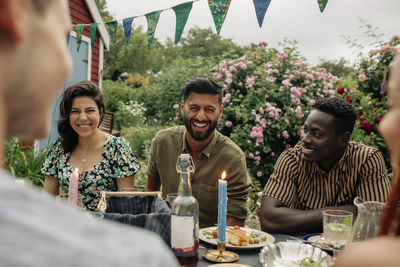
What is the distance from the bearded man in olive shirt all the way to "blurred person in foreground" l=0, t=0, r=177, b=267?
2398mm

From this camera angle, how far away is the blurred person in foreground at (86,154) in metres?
3.07

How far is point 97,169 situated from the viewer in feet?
10.2

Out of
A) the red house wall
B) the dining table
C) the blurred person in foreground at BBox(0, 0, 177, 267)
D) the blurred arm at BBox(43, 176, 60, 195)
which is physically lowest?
the blurred arm at BBox(43, 176, 60, 195)

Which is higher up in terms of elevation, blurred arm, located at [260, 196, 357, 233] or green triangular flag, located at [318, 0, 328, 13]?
green triangular flag, located at [318, 0, 328, 13]

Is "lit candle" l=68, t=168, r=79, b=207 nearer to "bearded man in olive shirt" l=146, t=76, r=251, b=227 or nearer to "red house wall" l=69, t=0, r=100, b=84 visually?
"bearded man in olive shirt" l=146, t=76, r=251, b=227

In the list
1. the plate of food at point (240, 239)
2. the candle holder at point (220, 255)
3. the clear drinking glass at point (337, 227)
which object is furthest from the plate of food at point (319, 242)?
the candle holder at point (220, 255)

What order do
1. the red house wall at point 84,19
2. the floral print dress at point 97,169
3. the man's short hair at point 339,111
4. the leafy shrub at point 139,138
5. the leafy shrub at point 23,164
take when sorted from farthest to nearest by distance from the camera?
the leafy shrub at point 139,138 → the red house wall at point 84,19 → the leafy shrub at point 23,164 → the floral print dress at point 97,169 → the man's short hair at point 339,111

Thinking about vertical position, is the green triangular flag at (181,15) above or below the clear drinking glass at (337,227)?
above

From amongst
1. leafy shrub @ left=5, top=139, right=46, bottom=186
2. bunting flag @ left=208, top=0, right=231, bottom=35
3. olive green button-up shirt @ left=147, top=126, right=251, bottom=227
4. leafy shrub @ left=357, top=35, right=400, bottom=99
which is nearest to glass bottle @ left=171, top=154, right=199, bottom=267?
olive green button-up shirt @ left=147, top=126, right=251, bottom=227

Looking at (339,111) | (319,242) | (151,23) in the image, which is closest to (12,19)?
(319,242)

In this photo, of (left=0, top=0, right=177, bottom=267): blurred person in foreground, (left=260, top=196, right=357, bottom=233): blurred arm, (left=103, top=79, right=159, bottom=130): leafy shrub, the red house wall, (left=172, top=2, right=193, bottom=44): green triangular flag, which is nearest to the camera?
(left=0, top=0, right=177, bottom=267): blurred person in foreground

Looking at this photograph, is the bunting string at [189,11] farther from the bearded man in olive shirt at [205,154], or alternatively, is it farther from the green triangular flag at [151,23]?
the bearded man in olive shirt at [205,154]

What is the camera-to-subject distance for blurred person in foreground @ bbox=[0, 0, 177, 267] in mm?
420

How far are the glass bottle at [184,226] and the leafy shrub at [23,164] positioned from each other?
164 inches
